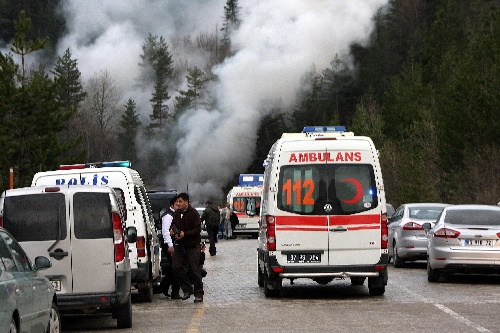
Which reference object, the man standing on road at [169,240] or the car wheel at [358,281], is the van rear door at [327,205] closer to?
the man standing on road at [169,240]

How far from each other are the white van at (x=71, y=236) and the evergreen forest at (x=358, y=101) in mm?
37769

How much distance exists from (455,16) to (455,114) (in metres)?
27.5

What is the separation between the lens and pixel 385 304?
1794cm

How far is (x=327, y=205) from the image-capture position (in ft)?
62.9

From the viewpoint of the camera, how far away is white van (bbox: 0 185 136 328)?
46.6ft

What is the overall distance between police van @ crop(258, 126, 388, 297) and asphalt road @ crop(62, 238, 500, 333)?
518 mm

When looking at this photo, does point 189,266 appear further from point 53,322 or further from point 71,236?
point 53,322

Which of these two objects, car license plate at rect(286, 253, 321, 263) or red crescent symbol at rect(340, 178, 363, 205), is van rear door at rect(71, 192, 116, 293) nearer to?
car license plate at rect(286, 253, 321, 263)

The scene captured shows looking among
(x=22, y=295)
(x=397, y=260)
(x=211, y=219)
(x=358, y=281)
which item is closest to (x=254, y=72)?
(x=211, y=219)

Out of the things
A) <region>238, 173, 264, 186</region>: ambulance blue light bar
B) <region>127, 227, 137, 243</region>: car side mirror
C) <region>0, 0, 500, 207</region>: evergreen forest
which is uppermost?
<region>0, 0, 500, 207</region>: evergreen forest

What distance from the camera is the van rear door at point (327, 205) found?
19000mm

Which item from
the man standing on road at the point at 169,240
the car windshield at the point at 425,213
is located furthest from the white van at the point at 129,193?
the car windshield at the point at 425,213

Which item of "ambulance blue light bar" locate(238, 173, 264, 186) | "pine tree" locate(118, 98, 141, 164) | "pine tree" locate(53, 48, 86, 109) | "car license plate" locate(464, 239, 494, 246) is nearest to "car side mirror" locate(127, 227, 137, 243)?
"car license plate" locate(464, 239, 494, 246)

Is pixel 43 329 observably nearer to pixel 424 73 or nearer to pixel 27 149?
pixel 27 149
